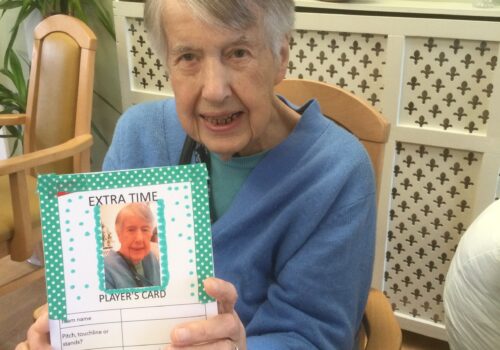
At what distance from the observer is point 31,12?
223 centimetres

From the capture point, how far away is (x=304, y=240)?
88 centimetres

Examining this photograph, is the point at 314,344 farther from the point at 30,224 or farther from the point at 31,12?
the point at 31,12

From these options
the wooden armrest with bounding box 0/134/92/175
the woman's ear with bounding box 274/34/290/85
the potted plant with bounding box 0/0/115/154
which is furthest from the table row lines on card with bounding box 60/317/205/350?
the potted plant with bounding box 0/0/115/154

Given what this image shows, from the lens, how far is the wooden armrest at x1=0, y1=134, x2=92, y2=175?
4.97 ft

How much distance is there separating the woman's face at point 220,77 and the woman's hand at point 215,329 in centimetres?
30

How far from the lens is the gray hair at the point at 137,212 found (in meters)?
0.63

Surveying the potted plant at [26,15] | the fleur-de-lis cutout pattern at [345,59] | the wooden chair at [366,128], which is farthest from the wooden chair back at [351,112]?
the potted plant at [26,15]

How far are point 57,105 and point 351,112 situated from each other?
4.28 ft

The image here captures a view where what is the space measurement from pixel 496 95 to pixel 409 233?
51 centimetres

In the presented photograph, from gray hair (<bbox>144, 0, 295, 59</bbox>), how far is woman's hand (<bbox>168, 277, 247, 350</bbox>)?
1.25 ft

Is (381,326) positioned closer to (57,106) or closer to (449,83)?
(449,83)

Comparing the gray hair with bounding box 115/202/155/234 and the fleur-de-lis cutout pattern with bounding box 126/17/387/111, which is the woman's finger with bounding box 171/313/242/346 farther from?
the fleur-de-lis cutout pattern with bounding box 126/17/387/111

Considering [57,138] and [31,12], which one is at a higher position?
[31,12]

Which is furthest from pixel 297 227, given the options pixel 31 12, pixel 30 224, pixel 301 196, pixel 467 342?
pixel 31 12
